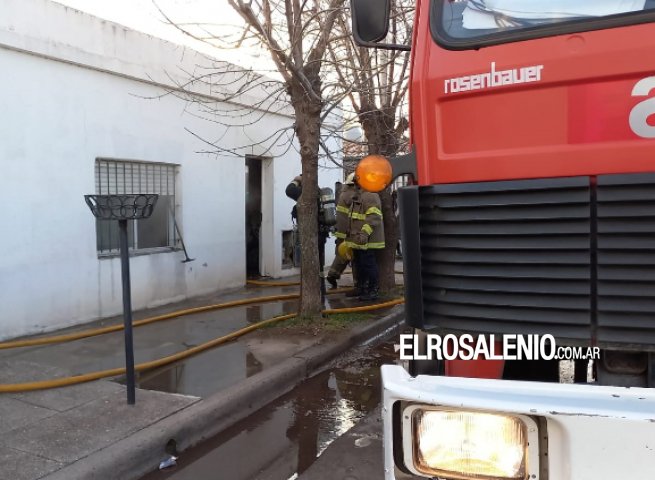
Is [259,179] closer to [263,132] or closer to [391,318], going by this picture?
[263,132]

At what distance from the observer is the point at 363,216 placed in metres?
7.92

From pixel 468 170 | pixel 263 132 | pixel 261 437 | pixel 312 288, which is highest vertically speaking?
pixel 263 132

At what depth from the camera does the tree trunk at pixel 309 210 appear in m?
6.43

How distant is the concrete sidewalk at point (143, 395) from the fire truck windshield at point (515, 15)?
305 centimetres

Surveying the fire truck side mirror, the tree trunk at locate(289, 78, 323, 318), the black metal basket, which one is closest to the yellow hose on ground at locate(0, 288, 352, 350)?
the tree trunk at locate(289, 78, 323, 318)

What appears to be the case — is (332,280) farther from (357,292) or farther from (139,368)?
(139,368)

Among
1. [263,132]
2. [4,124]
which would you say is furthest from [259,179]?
[4,124]

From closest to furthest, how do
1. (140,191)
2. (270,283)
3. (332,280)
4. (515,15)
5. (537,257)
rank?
(537,257) < (515,15) < (140,191) < (332,280) < (270,283)

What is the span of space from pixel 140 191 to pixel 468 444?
682 centimetres

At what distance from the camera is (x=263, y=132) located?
1002 cm

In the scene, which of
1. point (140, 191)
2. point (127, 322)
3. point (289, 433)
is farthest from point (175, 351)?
point (140, 191)

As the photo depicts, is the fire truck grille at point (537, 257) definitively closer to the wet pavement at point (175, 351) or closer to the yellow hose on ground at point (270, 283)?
the wet pavement at point (175, 351)

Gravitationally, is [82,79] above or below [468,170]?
above

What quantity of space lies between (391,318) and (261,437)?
3.77m
